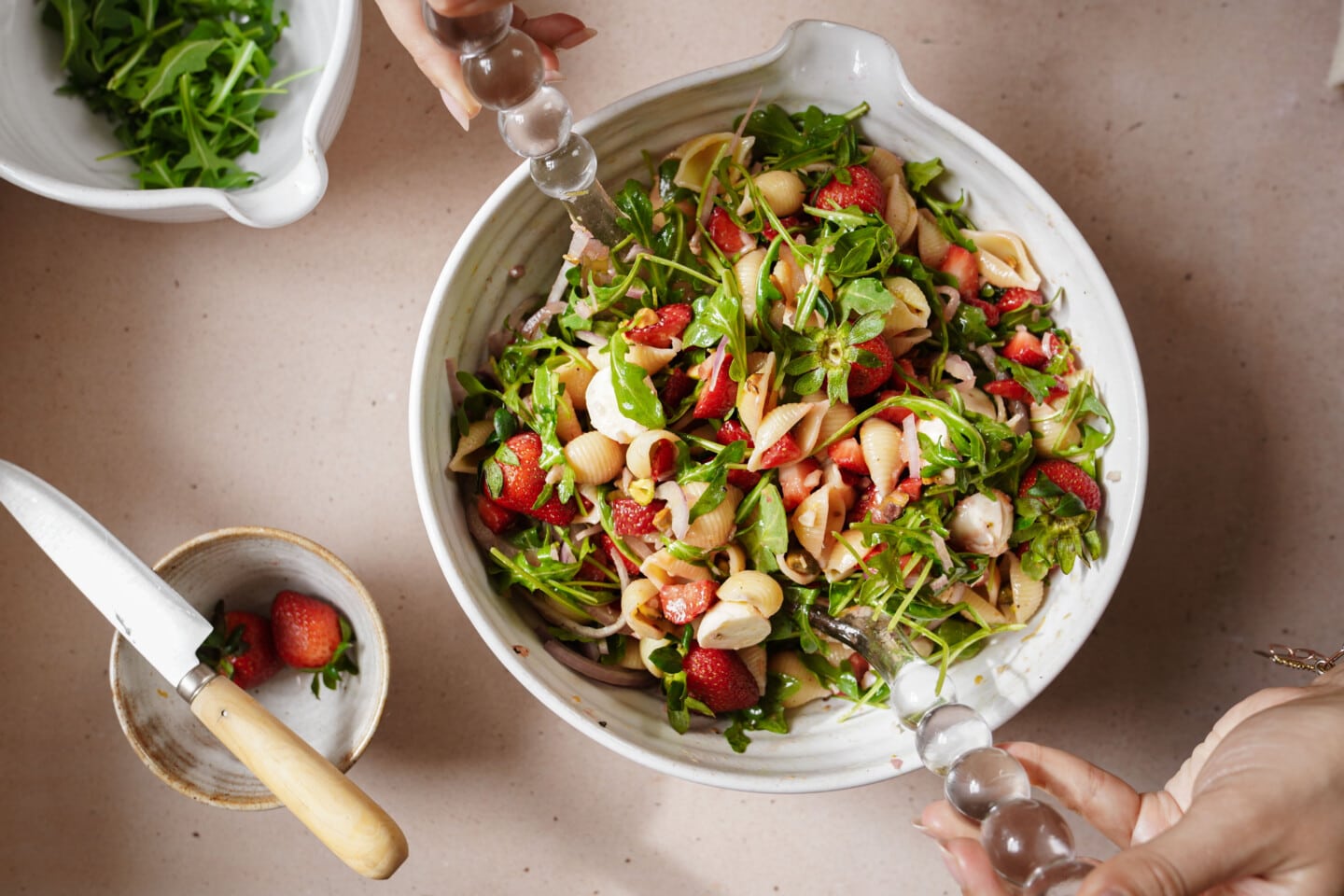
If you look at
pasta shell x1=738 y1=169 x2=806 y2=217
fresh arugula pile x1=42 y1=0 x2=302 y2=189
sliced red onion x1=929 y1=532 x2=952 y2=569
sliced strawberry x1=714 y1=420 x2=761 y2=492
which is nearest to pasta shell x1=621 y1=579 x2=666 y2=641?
sliced strawberry x1=714 y1=420 x2=761 y2=492

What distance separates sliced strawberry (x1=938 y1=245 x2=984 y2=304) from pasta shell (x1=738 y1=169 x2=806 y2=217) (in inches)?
5.9

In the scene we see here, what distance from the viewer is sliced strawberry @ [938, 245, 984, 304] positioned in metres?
0.93

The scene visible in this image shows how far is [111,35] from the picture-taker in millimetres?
1072

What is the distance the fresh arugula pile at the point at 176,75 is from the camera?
1049 millimetres

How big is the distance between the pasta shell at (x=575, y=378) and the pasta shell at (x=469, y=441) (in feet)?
0.29

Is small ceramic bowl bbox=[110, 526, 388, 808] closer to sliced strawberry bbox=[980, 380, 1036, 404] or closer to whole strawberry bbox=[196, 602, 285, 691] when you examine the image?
whole strawberry bbox=[196, 602, 285, 691]

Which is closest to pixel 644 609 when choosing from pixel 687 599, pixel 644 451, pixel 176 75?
pixel 687 599

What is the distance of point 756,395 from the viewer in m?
0.85

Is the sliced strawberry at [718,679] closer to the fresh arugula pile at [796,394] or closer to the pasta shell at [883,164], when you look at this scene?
the fresh arugula pile at [796,394]

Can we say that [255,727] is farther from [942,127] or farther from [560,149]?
[942,127]

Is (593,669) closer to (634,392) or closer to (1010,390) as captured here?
(634,392)

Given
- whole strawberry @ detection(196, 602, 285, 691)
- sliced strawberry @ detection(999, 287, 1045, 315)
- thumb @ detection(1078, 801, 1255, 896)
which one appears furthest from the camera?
whole strawberry @ detection(196, 602, 285, 691)

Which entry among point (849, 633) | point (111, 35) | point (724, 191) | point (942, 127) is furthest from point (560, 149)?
point (111, 35)

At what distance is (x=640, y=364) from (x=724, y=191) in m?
0.19
